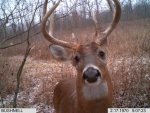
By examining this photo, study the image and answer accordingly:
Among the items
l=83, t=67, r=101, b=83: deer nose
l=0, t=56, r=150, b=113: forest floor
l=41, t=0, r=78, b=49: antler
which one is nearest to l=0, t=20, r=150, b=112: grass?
l=0, t=56, r=150, b=113: forest floor

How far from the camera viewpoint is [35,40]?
2434 millimetres

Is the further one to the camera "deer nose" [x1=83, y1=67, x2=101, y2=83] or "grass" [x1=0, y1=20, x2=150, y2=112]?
"grass" [x1=0, y1=20, x2=150, y2=112]

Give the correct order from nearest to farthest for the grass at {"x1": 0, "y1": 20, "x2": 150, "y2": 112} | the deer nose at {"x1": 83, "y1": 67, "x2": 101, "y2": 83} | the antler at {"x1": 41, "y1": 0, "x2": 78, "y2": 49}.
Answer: the deer nose at {"x1": 83, "y1": 67, "x2": 101, "y2": 83} < the antler at {"x1": 41, "y1": 0, "x2": 78, "y2": 49} < the grass at {"x1": 0, "y1": 20, "x2": 150, "y2": 112}

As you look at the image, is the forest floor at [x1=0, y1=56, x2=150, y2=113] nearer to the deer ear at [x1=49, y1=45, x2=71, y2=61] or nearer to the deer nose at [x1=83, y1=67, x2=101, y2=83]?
the deer ear at [x1=49, y1=45, x2=71, y2=61]

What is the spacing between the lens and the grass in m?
2.24

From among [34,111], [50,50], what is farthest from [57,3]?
[34,111]

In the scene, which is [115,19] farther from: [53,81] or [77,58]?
[53,81]

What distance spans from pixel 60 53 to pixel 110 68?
290 mm

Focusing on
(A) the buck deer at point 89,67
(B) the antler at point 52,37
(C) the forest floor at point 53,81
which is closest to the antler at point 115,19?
(A) the buck deer at point 89,67

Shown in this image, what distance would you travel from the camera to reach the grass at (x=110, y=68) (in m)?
2.24

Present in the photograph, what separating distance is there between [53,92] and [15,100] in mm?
189

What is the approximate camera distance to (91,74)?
1.82m

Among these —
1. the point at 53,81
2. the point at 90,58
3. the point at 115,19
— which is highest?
the point at 115,19

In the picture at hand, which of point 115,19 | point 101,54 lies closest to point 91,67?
point 101,54
